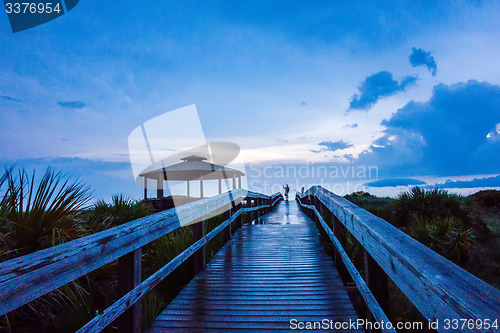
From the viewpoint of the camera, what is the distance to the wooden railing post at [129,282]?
2334mm

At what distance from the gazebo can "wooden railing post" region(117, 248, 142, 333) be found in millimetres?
15009

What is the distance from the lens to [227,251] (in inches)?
213

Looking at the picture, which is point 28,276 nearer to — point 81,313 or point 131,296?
point 131,296

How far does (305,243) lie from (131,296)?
4.25m

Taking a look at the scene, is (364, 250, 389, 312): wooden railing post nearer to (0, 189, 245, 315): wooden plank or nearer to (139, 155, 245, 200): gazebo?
(0, 189, 245, 315): wooden plank

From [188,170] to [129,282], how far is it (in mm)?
15865

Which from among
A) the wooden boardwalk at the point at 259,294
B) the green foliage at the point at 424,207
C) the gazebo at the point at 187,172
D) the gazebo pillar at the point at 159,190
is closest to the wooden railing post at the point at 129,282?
the wooden boardwalk at the point at 259,294

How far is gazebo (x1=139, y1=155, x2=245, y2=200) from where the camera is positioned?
58.2 feet

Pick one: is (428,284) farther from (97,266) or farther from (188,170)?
(188,170)

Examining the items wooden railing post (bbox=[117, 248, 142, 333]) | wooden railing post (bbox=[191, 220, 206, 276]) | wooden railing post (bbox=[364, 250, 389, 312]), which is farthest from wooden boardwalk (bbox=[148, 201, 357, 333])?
wooden railing post (bbox=[364, 250, 389, 312])

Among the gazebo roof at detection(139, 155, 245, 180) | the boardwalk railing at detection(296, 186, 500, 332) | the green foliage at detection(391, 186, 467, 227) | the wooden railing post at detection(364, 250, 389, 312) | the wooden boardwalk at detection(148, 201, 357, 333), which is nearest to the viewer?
the boardwalk railing at detection(296, 186, 500, 332)

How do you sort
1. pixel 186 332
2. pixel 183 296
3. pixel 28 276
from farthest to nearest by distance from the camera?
pixel 183 296
pixel 186 332
pixel 28 276

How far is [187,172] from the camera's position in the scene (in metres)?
19.9

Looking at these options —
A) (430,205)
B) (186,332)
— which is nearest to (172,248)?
(186,332)
